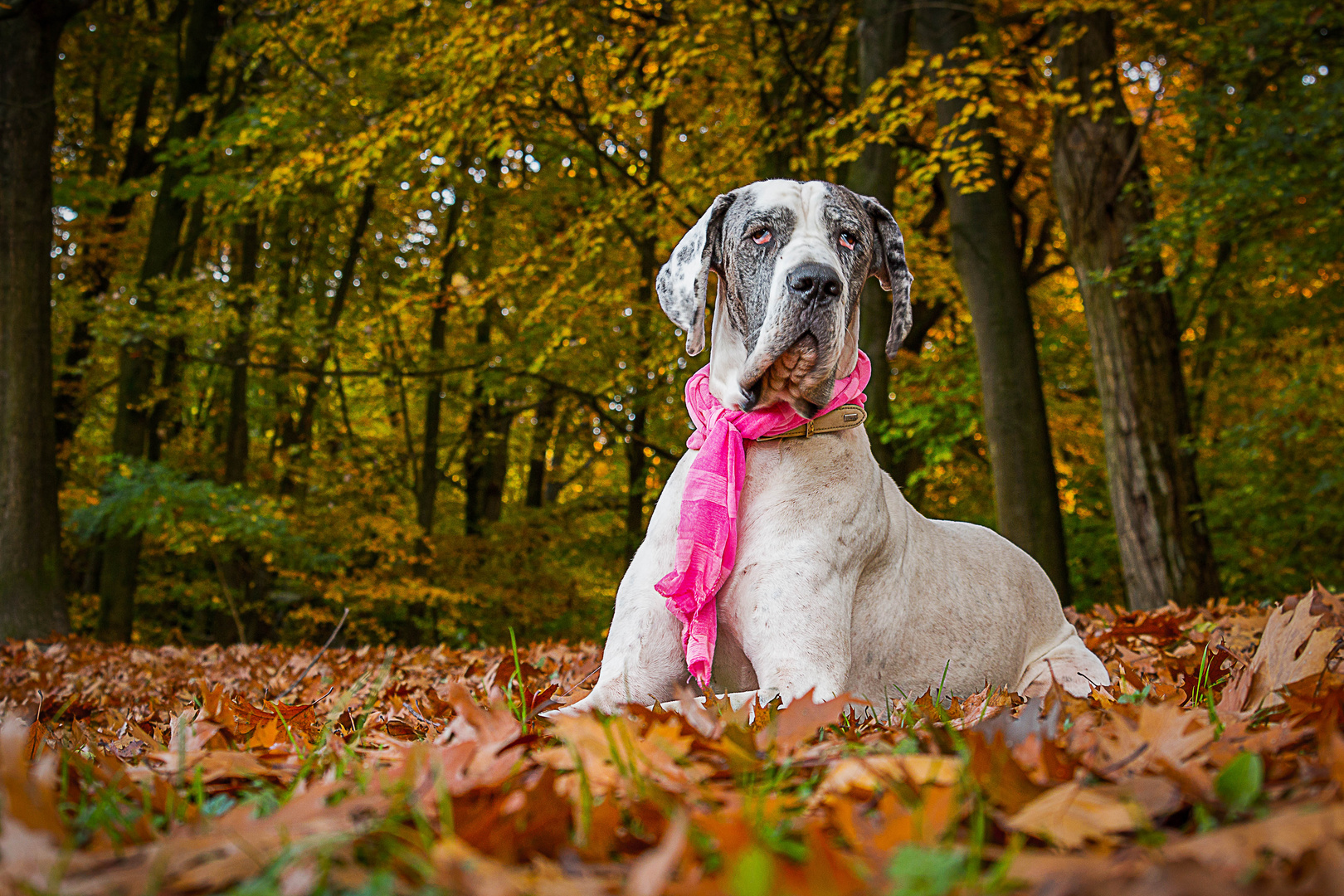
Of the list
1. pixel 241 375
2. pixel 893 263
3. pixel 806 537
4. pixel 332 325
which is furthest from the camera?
pixel 332 325

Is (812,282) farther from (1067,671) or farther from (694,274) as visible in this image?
(1067,671)

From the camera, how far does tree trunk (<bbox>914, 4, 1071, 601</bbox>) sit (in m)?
8.47

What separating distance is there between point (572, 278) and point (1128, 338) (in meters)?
6.42

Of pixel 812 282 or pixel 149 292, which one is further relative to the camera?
pixel 149 292

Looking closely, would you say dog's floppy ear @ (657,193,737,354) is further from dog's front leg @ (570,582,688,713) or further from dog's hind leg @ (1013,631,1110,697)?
dog's hind leg @ (1013,631,1110,697)

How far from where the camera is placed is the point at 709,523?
2.69m

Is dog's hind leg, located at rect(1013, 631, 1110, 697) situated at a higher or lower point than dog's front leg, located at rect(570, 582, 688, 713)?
lower

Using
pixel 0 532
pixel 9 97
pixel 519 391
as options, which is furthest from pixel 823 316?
pixel 519 391

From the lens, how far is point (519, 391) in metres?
15.6

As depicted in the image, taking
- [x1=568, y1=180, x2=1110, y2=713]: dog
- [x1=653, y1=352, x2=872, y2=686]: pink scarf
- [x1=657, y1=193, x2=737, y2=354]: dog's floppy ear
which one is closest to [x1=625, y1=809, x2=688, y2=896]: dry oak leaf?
[x1=568, y1=180, x2=1110, y2=713]: dog

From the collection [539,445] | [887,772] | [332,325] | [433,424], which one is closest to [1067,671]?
[887,772]

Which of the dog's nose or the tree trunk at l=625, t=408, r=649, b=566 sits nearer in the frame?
the dog's nose

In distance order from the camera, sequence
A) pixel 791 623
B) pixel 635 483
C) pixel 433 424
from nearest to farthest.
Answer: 1. pixel 791 623
2. pixel 635 483
3. pixel 433 424

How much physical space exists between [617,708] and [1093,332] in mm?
7876
